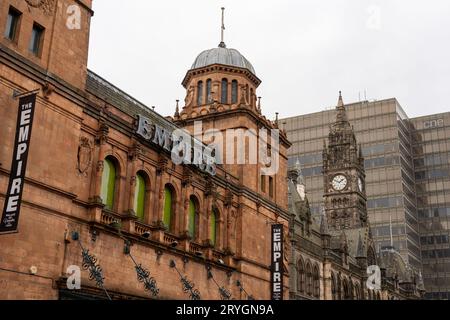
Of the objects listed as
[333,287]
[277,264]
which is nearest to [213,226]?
[277,264]

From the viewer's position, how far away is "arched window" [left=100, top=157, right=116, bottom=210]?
30.9 metres

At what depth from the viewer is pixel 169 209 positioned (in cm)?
3572

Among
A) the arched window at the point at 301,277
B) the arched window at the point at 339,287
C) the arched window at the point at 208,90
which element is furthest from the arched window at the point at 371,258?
the arched window at the point at 208,90

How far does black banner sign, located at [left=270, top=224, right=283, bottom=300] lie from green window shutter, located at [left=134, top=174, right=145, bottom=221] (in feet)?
42.2

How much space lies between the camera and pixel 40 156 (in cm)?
2566

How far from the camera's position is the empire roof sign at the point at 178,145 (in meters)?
33.6

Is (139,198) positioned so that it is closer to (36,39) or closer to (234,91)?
(36,39)

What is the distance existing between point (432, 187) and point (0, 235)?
13037cm

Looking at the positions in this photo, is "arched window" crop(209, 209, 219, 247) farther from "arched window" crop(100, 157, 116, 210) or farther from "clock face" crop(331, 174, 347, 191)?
"clock face" crop(331, 174, 347, 191)

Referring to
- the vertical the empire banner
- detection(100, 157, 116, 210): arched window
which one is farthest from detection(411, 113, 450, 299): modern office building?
the vertical the empire banner

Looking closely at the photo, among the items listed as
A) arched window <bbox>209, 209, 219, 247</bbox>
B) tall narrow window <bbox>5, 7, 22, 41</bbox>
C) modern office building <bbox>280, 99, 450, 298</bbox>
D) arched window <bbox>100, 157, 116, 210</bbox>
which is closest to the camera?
tall narrow window <bbox>5, 7, 22, 41</bbox>

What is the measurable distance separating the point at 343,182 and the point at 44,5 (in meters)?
93.8

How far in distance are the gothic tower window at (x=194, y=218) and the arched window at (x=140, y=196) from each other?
4.68 meters

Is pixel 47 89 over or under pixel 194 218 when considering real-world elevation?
over
